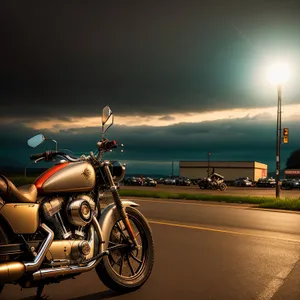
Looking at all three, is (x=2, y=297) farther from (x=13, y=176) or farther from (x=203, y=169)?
(x=203, y=169)

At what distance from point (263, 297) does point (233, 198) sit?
63.4 feet

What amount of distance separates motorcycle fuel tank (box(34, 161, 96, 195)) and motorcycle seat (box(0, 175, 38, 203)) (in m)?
0.14

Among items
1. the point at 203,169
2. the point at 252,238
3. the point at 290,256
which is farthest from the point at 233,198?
the point at 203,169

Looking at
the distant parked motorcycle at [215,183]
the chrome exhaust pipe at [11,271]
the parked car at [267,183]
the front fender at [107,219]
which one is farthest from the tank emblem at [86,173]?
the parked car at [267,183]

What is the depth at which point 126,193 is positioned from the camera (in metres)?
28.2

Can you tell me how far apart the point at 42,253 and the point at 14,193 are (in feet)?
2.04

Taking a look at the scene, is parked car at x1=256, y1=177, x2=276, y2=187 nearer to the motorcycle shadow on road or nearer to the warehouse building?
the warehouse building

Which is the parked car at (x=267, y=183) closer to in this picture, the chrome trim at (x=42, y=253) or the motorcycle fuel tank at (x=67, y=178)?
the motorcycle fuel tank at (x=67, y=178)

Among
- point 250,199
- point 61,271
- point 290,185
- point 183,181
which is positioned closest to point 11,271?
point 61,271

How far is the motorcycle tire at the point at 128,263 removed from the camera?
5.22 m

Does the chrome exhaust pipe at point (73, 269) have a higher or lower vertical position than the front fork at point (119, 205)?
lower

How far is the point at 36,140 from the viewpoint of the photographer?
16.8 feet

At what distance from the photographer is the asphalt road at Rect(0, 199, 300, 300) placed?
18.1 ft

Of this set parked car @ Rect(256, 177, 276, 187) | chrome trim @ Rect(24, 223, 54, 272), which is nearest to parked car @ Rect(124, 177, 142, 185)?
parked car @ Rect(256, 177, 276, 187)
